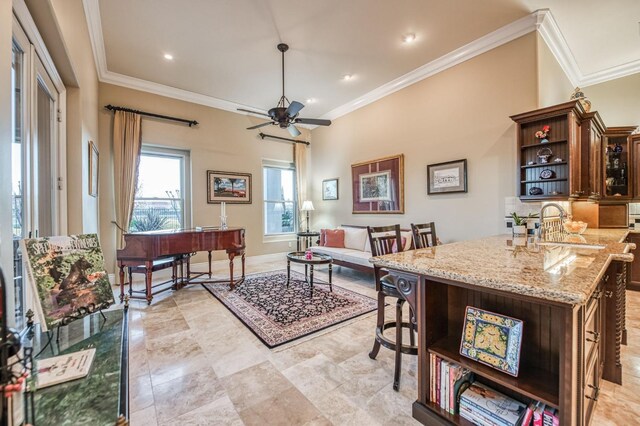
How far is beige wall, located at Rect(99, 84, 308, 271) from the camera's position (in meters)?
4.36

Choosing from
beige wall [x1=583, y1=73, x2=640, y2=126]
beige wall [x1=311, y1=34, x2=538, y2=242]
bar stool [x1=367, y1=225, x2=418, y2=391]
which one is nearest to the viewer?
bar stool [x1=367, y1=225, x2=418, y2=391]

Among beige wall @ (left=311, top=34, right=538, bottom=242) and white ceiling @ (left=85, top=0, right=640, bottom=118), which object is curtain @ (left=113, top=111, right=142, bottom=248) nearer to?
white ceiling @ (left=85, top=0, right=640, bottom=118)

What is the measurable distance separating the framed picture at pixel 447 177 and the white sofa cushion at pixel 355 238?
53.4 inches

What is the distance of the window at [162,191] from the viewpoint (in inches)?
187

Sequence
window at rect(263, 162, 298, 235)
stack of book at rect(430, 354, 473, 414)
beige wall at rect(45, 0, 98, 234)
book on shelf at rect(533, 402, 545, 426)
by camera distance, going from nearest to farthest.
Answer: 1. book on shelf at rect(533, 402, 545, 426)
2. stack of book at rect(430, 354, 473, 414)
3. beige wall at rect(45, 0, 98, 234)
4. window at rect(263, 162, 298, 235)

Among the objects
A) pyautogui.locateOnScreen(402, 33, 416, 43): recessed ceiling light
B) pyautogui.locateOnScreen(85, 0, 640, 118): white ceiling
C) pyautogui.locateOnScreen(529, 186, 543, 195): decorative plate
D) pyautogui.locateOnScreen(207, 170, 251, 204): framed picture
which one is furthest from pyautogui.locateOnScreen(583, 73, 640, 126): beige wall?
pyautogui.locateOnScreen(207, 170, 251, 204): framed picture

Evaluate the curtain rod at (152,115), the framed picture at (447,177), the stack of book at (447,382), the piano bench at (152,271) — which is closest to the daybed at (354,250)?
Result: the framed picture at (447,177)

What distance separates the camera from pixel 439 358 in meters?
1.48

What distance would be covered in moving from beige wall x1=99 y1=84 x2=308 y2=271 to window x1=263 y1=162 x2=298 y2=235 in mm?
262

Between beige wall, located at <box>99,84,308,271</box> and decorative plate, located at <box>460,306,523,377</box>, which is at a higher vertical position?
beige wall, located at <box>99,84,308,271</box>

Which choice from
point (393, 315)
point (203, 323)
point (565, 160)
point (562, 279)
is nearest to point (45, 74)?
point (203, 323)

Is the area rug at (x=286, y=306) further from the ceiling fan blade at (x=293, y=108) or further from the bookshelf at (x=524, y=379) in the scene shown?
the ceiling fan blade at (x=293, y=108)

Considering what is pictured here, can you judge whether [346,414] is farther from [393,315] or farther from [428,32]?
[428,32]

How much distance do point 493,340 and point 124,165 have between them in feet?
17.1
